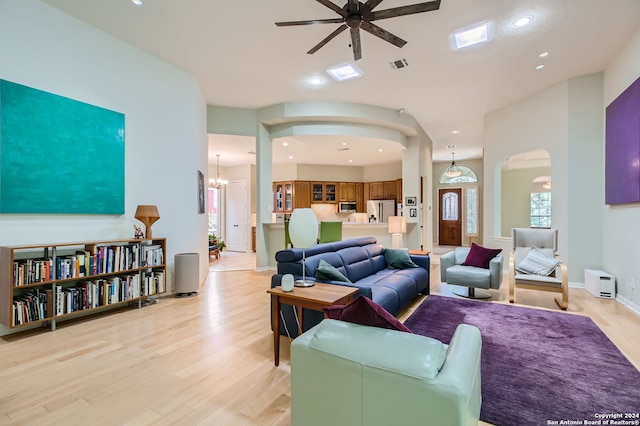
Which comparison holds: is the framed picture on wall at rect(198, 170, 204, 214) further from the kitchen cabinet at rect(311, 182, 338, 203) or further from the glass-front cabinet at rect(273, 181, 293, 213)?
the kitchen cabinet at rect(311, 182, 338, 203)

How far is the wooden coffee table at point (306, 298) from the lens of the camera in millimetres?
2207

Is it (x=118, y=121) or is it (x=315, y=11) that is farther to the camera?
(x=118, y=121)

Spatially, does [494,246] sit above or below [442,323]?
above

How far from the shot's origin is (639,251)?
Result: 3.67m

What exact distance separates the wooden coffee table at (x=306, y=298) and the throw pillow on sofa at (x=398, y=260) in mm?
2061

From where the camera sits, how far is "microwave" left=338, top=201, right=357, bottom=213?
10.2 metres

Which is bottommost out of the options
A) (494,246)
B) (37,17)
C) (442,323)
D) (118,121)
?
(442,323)

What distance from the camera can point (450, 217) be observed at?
1163cm

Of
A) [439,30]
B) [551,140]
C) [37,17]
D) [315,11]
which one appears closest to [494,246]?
[551,140]

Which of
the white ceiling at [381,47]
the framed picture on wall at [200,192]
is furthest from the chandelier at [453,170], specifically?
the framed picture on wall at [200,192]

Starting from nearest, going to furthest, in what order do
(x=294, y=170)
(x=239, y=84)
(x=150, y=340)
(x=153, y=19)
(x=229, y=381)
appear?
1. (x=229, y=381)
2. (x=150, y=340)
3. (x=153, y=19)
4. (x=239, y=84)
5. (x=294, y=170)

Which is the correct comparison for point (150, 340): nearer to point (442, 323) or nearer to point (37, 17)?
point (442, 323)

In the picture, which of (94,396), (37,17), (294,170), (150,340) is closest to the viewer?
(94,396)

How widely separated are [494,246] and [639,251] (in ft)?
8.64
